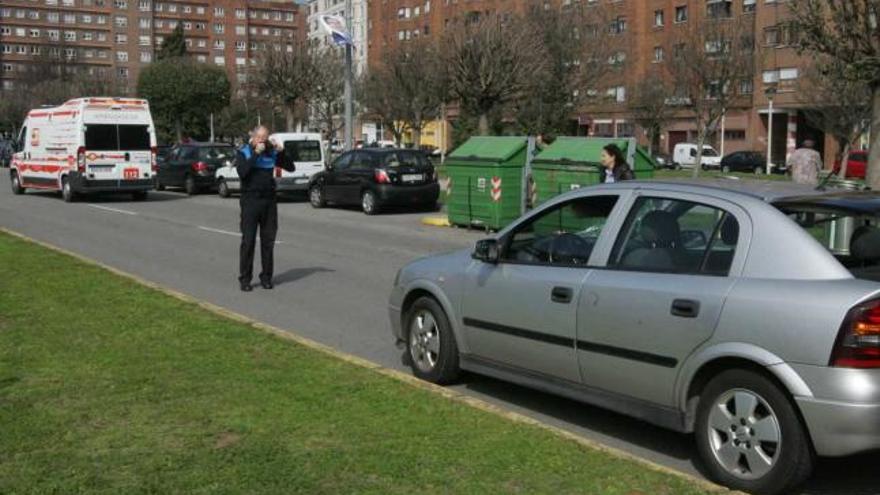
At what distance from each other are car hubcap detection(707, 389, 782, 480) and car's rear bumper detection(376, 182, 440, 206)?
56.9 feet

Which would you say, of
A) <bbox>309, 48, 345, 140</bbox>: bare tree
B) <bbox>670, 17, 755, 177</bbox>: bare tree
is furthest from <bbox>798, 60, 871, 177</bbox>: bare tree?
<bbox>309, 48, 345, 140</bbox>: bare tree

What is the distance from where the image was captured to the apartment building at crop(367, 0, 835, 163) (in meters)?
57.1

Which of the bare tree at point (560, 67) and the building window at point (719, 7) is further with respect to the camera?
the building window at point (719, 7)

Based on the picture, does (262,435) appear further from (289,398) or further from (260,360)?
(260,360)

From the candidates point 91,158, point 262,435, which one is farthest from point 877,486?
point 91,158

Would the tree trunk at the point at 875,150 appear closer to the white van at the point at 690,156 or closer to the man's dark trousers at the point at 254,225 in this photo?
the man's dark trousers at the point at 254,225

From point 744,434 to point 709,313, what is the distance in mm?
588

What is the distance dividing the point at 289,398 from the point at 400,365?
160cm

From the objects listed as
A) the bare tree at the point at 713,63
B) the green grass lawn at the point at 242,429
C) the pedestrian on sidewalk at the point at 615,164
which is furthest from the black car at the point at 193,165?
the bare tree at the point at 713,63

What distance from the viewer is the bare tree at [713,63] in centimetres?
4409

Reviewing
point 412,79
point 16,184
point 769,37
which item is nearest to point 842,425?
point 16,184

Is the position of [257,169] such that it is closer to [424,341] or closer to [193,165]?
[424,341]

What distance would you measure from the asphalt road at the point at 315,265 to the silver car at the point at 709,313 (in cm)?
41

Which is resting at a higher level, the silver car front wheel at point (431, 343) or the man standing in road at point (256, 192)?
the man standing in road at point (256, 192)
